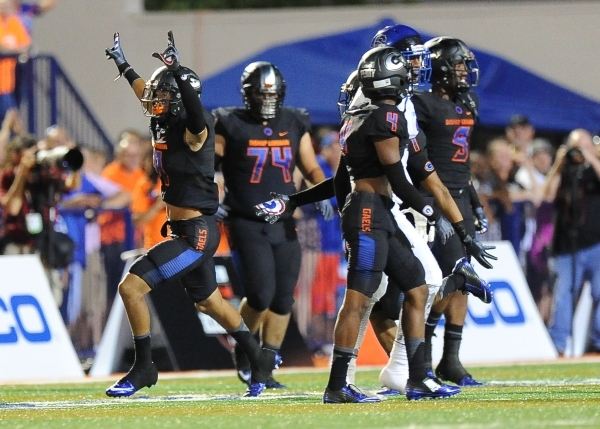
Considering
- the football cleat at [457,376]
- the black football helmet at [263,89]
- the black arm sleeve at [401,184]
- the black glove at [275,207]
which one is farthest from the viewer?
the black football helmet at [263,89]

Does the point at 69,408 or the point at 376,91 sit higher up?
the point at 376,91

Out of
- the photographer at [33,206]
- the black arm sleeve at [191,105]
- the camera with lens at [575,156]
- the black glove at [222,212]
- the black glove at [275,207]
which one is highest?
the black arm sleeve at [191,105]

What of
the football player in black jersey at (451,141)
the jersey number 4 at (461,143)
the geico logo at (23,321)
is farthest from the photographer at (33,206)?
the jersey number 4 at (461,143)

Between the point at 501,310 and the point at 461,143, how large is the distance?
3.18m

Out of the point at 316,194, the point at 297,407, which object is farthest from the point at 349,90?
the point at 297,407

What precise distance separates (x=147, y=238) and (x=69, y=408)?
4462mm

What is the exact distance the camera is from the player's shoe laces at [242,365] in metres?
10.2

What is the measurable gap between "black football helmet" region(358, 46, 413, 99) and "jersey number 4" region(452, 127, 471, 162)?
1.74 metres

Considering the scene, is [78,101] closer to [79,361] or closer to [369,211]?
[79,361]

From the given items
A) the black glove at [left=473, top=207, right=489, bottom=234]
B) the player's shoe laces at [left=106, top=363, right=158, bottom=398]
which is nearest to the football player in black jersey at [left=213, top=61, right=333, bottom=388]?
the black glove at [left=473, top=207, right=489, bottom=234]

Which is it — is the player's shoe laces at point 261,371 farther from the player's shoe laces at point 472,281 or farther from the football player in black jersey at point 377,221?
the player's shoe laces at point 472,281

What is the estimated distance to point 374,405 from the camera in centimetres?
794

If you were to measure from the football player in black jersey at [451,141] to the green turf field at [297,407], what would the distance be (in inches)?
17.5

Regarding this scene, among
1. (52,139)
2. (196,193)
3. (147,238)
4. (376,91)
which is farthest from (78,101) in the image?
(376,91)
